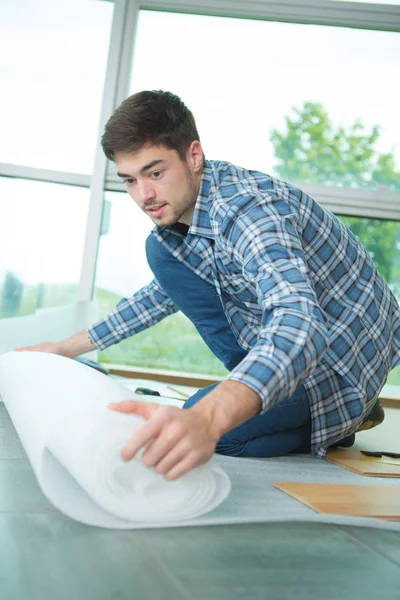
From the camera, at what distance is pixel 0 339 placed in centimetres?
349

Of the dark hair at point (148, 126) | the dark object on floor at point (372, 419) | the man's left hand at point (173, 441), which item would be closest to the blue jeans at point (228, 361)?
the dark object on floor at point (372, 419)

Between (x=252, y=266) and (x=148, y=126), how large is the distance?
600mm

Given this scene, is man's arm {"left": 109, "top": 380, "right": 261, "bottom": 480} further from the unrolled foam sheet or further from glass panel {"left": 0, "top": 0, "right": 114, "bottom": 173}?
glass panel {"left": 0, "top": 0, "right": 114, "bottom": 173}

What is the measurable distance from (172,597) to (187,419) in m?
0.25

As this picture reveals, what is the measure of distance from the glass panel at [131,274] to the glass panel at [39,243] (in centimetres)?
16

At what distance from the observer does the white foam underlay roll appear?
107cm

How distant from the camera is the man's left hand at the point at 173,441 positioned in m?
0.99

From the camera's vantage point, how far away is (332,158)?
4496 mm

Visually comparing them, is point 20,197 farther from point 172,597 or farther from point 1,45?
point 172,597

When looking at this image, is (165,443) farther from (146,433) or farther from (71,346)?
(71,346)

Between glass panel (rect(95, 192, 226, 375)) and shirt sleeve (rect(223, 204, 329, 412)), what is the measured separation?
3.03m

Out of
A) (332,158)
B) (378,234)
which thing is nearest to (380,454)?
(378,234)

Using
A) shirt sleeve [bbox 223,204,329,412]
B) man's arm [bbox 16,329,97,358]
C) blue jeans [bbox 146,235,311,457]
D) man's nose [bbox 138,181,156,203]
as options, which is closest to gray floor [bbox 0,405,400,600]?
shirt sleeve [bbox 223,204,329,412]

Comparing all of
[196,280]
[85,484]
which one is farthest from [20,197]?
[85,484]
